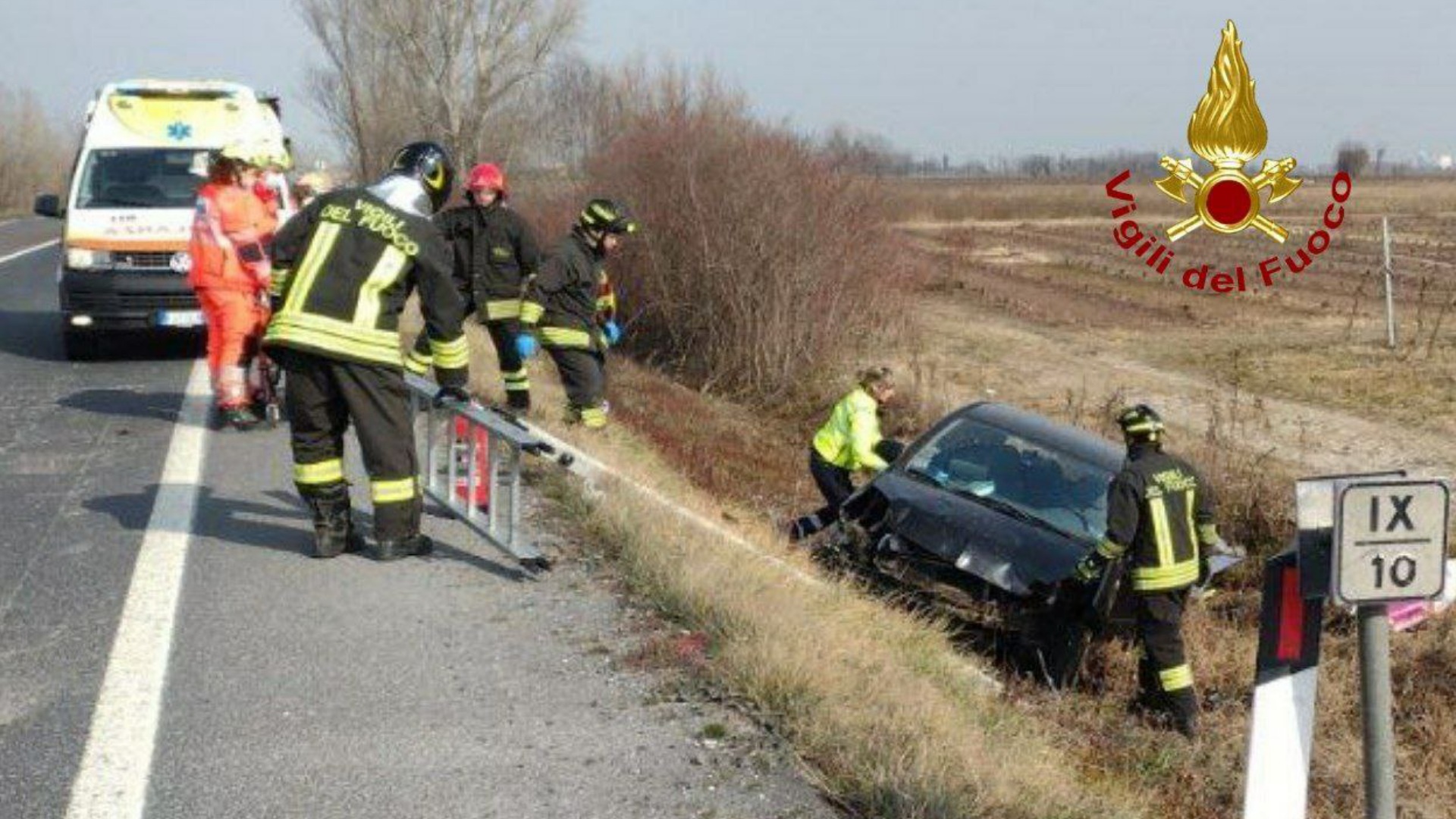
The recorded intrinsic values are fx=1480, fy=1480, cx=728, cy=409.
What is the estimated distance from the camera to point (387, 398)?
5.96 m

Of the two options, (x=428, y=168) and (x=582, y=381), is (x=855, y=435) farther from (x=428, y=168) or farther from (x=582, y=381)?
(x=428, y=168)

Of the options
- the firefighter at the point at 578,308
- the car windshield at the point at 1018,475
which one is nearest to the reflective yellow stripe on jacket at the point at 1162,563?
the car windshield at the point at 1018,475

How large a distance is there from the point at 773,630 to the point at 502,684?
97 centimetres

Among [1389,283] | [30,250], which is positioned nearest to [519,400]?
[1389,283]

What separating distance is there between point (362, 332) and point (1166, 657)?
4.06m

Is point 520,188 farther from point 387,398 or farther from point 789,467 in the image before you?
point 387,398

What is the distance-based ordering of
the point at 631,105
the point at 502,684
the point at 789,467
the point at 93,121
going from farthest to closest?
the point at 631,105
the point at 789,467
the point at 93,121
the point at 502,684

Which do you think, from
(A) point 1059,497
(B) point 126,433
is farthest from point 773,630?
(B) point 126,433

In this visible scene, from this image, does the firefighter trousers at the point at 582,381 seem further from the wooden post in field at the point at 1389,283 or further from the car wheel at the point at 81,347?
the wooden post in field at the point at 1389,283

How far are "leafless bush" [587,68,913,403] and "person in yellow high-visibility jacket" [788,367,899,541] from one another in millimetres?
7713

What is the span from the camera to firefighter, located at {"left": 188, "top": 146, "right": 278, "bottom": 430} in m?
8.77

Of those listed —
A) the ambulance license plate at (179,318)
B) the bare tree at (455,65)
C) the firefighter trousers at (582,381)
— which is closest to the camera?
the firefighter trousers at (582,381)

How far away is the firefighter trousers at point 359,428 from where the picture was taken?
590 centimetres

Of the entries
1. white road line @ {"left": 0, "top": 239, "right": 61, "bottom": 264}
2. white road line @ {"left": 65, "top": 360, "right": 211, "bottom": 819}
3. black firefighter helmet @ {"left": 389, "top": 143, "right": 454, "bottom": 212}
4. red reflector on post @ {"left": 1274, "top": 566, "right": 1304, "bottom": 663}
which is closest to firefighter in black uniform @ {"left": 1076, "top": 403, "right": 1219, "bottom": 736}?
black firefighter helmet @ {"left": 389, "top": 143, "right": 454, "bottom": 212}
